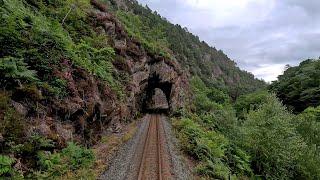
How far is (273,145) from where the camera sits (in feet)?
93.6

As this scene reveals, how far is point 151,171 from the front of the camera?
1750 centimetres

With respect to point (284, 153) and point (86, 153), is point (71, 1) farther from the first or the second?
point (284, 153)

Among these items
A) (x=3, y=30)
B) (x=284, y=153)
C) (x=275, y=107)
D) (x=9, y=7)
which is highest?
(x=9, y=7)

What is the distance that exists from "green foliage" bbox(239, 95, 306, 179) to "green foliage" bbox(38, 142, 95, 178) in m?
16.6

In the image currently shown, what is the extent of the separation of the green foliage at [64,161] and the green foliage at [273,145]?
16.6m

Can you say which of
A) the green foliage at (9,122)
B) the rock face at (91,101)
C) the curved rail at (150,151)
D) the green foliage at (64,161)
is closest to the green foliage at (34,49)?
the rock face at (91,101)

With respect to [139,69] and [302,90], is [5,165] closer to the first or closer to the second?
[139,69]

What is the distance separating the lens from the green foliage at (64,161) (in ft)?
43.6

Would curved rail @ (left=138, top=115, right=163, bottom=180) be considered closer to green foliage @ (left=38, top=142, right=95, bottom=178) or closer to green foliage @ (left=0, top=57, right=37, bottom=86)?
green foliage @ (left=38, top=142, right=95, bottom=178)

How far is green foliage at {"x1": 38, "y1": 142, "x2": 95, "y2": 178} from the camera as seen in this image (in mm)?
13302

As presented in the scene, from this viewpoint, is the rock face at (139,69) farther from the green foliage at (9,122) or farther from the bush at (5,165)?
the bush at (5,165)

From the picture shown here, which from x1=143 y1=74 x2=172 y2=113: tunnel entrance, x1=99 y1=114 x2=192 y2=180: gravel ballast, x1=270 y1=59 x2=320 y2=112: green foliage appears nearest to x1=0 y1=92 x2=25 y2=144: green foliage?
x1=99 y1=114 x2=192 y2=180: gravel ballast

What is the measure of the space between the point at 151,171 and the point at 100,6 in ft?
71.3

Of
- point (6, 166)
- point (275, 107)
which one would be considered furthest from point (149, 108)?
point (6, 166)
